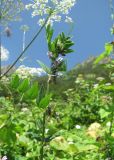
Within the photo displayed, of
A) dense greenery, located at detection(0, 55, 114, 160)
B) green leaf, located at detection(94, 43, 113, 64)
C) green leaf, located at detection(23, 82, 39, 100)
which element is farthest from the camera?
green leaf, located at detection(94, 43, 113, 64)

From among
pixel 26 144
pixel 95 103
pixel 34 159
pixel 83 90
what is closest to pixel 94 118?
pixel 95 103

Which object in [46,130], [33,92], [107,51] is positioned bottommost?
[46,130]

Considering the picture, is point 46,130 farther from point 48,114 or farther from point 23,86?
point 23,86

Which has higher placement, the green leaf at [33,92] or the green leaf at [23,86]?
the green leaf at [23,86]

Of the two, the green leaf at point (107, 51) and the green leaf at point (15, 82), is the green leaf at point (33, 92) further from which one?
the green leaf at point (107, 51)

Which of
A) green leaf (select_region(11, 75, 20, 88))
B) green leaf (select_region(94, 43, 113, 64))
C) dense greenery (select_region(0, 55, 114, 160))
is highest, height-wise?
green leaf (select_region(94, 43, 113, 64))

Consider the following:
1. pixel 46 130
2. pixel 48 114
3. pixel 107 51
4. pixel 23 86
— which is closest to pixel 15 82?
pixel 23 86

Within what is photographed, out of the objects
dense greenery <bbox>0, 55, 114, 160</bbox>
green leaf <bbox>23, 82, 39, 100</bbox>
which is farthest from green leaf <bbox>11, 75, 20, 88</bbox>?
green leaf <bbox>23, 82, 39, 100</bbox>

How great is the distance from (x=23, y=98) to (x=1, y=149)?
2.19m

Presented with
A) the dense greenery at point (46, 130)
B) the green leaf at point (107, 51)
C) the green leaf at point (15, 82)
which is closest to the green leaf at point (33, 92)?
the dense greenery at point (46, 130)

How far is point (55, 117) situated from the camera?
10680mm

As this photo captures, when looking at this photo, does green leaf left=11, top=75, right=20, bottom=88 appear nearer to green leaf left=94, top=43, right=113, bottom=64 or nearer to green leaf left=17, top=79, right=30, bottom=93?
green leaf left=17, top=79, right=30, bottom=93

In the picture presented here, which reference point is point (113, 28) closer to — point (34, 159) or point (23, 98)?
point (34, 159)

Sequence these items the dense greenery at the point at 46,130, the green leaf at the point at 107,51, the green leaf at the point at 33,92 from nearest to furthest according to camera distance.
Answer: the green leaf at the point at 33,92 < the dense greenery at the point at 46,130 < the green leaf at the point at 107,51
